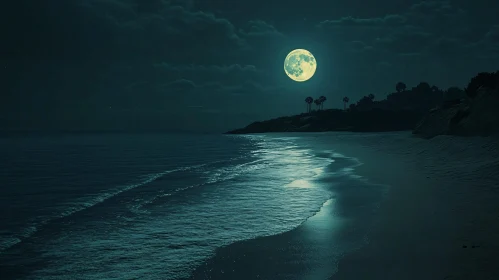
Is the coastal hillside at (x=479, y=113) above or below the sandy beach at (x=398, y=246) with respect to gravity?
above

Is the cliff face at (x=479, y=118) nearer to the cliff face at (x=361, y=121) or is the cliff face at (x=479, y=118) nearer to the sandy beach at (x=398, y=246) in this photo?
the sandy beach at (x=398, y=246)

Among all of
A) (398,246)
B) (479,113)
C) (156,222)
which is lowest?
(156,222)

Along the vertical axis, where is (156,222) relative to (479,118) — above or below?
below

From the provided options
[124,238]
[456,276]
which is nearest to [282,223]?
[124,238]

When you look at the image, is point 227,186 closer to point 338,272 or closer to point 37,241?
point 37,241

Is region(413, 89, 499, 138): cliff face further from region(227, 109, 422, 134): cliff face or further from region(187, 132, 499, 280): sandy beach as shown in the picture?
region(227, 109, 422, 134): cliff face

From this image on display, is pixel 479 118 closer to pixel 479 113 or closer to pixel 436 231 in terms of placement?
pixel 479 113

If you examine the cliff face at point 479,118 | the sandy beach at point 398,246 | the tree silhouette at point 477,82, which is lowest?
the sandy beach at point 398,246

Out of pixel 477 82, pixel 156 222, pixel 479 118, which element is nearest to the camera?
pixel 156 222

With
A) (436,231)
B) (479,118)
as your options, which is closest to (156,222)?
(436,231)

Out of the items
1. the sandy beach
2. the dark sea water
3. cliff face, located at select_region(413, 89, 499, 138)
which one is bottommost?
the dark sea water

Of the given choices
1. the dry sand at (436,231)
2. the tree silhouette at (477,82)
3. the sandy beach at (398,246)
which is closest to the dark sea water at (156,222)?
the sandy beach at (398,246)

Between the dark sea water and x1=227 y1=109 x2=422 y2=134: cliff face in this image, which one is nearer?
the dark sea water

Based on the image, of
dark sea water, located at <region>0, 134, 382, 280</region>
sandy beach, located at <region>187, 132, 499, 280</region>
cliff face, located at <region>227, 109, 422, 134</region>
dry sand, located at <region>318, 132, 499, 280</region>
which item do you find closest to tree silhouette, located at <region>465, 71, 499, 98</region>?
dry sand, located at <region>318, 132, 499, 280</region>
